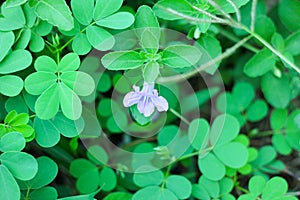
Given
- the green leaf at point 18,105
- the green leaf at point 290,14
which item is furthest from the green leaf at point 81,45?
the green leaf at point 290,14

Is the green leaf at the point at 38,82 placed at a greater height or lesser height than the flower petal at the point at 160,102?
lesser

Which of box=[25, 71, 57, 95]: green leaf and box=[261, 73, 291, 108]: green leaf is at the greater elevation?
box=[261, 73, 291, 108]: green leaf

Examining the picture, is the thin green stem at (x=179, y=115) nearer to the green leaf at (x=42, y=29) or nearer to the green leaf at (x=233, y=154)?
the green leaf at (x=233, y=154)

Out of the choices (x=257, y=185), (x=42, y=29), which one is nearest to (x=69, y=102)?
(x=42, y=29)

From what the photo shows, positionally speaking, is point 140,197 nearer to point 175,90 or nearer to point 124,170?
point 124,170

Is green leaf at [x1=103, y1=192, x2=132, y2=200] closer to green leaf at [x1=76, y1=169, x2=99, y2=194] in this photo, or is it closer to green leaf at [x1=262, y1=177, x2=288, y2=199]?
green leaf at [x1=76, y1=169, x2=99, y2=194]

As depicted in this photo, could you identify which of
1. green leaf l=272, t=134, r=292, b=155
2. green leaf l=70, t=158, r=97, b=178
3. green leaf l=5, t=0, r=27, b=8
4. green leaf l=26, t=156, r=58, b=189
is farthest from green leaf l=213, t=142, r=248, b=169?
green leaf l=5, t=0, r=27, b=8
